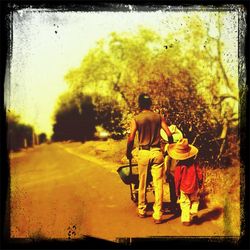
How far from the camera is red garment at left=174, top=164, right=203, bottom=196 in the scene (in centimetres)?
411

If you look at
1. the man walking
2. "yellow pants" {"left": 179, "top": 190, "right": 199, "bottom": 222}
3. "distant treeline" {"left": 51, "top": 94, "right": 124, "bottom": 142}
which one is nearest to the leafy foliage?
"distant treeline" {"left": 51, "top": 94, "right": 124, "bottom": 142}

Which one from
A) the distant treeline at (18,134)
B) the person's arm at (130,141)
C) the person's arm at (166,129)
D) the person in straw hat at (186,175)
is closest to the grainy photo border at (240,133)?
the distant treeline at (18,134)

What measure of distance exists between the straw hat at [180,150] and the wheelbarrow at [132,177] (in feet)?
1.02

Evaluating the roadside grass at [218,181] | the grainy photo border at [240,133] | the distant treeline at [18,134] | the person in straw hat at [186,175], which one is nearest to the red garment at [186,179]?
the person in straw hat at [186,175]

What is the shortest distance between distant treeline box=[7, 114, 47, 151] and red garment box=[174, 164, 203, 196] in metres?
1.42

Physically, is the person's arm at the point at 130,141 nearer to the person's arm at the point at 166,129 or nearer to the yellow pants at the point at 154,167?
the yellow pants at the point at 154,167

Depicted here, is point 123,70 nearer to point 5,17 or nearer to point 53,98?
point 53,98

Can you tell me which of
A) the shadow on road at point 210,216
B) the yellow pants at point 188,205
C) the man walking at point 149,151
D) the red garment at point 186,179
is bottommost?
the shadow on road at point 210,216

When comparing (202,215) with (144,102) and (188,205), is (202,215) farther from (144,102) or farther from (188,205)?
(144,102)

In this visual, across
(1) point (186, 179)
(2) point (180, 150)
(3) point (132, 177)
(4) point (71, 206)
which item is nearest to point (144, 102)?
(2) point (180, 150)

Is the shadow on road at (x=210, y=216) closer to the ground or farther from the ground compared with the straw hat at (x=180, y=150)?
closer to the ground

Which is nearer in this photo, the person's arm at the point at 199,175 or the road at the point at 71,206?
the road at the point at 71,206

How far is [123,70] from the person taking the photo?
4.12 meters

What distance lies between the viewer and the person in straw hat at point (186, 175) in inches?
161
